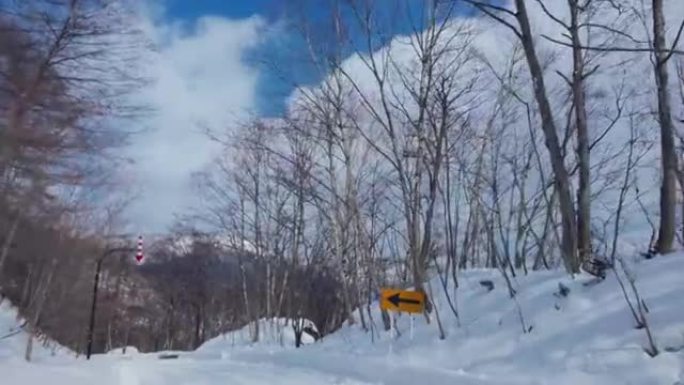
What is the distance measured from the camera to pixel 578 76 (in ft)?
40.0

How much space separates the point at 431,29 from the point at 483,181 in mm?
6030

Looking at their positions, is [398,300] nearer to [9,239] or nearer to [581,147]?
[581,147]

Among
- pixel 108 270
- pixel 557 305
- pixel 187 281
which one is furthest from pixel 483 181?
pixel 187 281

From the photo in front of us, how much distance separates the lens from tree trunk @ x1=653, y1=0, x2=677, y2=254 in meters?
10.6

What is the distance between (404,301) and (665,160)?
5186 mm

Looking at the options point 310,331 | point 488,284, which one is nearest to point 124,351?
point 310,331

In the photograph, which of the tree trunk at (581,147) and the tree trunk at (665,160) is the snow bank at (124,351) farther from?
the tree trunk at (665,160)

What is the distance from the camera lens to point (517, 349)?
33.1 ft

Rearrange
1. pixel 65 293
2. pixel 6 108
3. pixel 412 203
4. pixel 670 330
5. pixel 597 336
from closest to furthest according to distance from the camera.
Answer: pixel 6 108, pixel 670 330, pixel 597 336, pixel 412 203, pixel 65 293

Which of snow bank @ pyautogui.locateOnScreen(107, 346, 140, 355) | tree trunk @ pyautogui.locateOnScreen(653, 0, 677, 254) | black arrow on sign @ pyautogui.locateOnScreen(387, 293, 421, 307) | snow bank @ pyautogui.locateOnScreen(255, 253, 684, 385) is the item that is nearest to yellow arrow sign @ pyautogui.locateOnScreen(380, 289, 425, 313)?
black arrow on sign @ pyautogui.locateOnScreen(387, 293, 421, 307)

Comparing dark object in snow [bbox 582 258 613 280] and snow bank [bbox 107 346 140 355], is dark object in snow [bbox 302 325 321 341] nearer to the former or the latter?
snow bank [bbox 107 346 140 355]

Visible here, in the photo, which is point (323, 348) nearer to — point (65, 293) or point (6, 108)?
point (6, 108)

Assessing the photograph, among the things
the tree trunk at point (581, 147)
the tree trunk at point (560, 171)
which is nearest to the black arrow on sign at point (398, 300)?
the tree trunk at point (560, 171)

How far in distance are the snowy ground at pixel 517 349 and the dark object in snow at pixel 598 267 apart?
0.28 m
